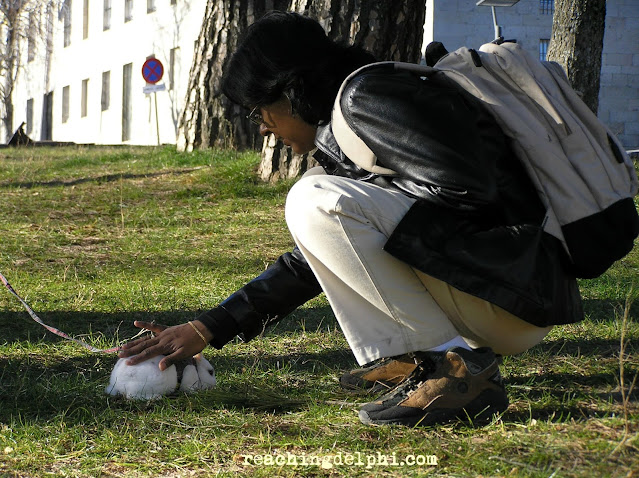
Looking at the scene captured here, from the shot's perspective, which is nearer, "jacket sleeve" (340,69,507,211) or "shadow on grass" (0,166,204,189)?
"jacket sleeve" (340,69,507,211)

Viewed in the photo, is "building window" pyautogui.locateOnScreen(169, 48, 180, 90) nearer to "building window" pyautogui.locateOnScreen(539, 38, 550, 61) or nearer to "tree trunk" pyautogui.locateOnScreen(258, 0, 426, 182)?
"building window" pyautogui.locateOnScreen(539, 38, 550, 61)

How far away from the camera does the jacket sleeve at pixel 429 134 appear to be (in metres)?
2.72

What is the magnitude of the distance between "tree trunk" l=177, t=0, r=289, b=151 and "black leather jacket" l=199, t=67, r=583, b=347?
8.12 metres

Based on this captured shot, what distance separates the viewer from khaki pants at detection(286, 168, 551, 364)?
2.86 meters

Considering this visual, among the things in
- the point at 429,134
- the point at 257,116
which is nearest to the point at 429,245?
the point at 429,134

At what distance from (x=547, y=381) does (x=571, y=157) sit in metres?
1.03

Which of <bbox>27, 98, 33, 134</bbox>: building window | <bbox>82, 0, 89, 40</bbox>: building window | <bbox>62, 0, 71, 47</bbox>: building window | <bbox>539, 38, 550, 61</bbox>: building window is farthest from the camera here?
<bbox>27, 98, 33, 134</bbox>: building window

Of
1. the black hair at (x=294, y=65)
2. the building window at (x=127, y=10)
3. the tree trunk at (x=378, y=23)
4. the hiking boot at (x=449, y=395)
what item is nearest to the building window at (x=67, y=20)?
the building window at (x=127, y=10)

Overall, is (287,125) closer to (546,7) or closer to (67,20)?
(546,7)

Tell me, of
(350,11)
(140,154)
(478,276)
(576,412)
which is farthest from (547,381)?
(140,154)

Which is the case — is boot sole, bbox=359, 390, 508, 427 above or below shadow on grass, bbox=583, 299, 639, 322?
above

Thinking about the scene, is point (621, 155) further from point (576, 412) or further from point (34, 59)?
point (34, 59)

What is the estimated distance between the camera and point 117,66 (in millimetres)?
31906

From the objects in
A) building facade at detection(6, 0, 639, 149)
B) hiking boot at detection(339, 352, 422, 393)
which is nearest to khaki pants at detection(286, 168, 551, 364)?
hiking boot at detection(339, 352, 422, 393)
